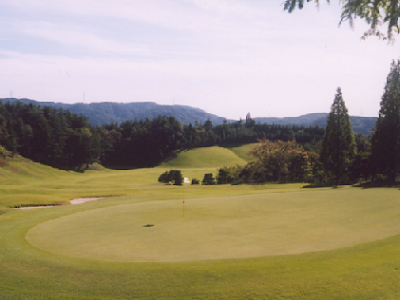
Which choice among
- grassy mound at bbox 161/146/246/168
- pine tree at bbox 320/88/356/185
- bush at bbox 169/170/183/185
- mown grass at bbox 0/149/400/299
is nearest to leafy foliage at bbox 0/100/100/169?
grassy mound at bbox 161/146/246/168

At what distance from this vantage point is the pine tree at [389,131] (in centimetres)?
4847

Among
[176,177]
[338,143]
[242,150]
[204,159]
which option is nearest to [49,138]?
[176,177]

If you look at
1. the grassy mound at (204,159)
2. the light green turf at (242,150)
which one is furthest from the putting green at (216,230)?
the light green turf at (242,150)

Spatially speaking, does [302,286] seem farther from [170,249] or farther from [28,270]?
[28,270]

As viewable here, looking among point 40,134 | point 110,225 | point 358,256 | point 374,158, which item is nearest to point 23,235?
point 110,225

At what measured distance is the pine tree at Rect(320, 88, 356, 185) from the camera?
50.8 metres

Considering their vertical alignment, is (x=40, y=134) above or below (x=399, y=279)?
above

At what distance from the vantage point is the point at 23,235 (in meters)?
14.4

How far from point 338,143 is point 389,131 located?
7.52m

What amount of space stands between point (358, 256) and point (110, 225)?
10797 millimetres

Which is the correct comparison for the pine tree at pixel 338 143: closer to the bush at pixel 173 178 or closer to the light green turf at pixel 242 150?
the bush at pixel 173 178

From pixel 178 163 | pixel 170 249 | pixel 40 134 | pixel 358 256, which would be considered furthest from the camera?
pixel 178 163

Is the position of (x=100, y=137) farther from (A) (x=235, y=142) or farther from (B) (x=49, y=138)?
(A) (x=235, y=142)

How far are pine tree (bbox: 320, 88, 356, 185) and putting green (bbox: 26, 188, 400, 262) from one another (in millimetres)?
31254
